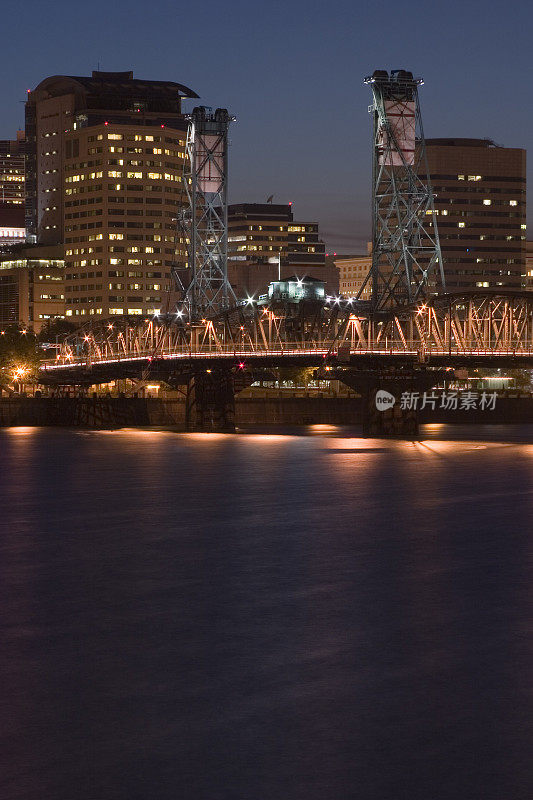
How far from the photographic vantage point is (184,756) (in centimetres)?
2203

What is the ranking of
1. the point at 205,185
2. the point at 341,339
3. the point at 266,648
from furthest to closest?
the point at 205,185 < the point at 341,339 < the point at 266,648

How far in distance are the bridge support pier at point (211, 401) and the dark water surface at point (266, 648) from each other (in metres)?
78.0

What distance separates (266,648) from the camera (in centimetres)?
3041

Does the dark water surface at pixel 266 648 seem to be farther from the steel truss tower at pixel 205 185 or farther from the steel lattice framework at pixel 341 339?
the steel truss tower at pixel 205 185

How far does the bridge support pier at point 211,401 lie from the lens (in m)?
146

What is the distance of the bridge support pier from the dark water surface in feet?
256

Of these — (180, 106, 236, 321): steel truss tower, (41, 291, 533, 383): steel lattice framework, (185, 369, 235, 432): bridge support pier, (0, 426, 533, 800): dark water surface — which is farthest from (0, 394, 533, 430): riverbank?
(0, 426, 533, 800): dark water surface

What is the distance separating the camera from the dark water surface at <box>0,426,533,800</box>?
21.5m

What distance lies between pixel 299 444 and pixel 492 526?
63.5 meters

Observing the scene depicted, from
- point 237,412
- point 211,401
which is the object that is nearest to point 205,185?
point 237,412

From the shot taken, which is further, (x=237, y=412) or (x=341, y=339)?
(x=237, y=412)

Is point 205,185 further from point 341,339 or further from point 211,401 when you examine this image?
point 341,339

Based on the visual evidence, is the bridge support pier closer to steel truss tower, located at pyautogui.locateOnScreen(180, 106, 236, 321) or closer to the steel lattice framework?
the steel lattice framework

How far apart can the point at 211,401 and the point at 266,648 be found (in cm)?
11775
